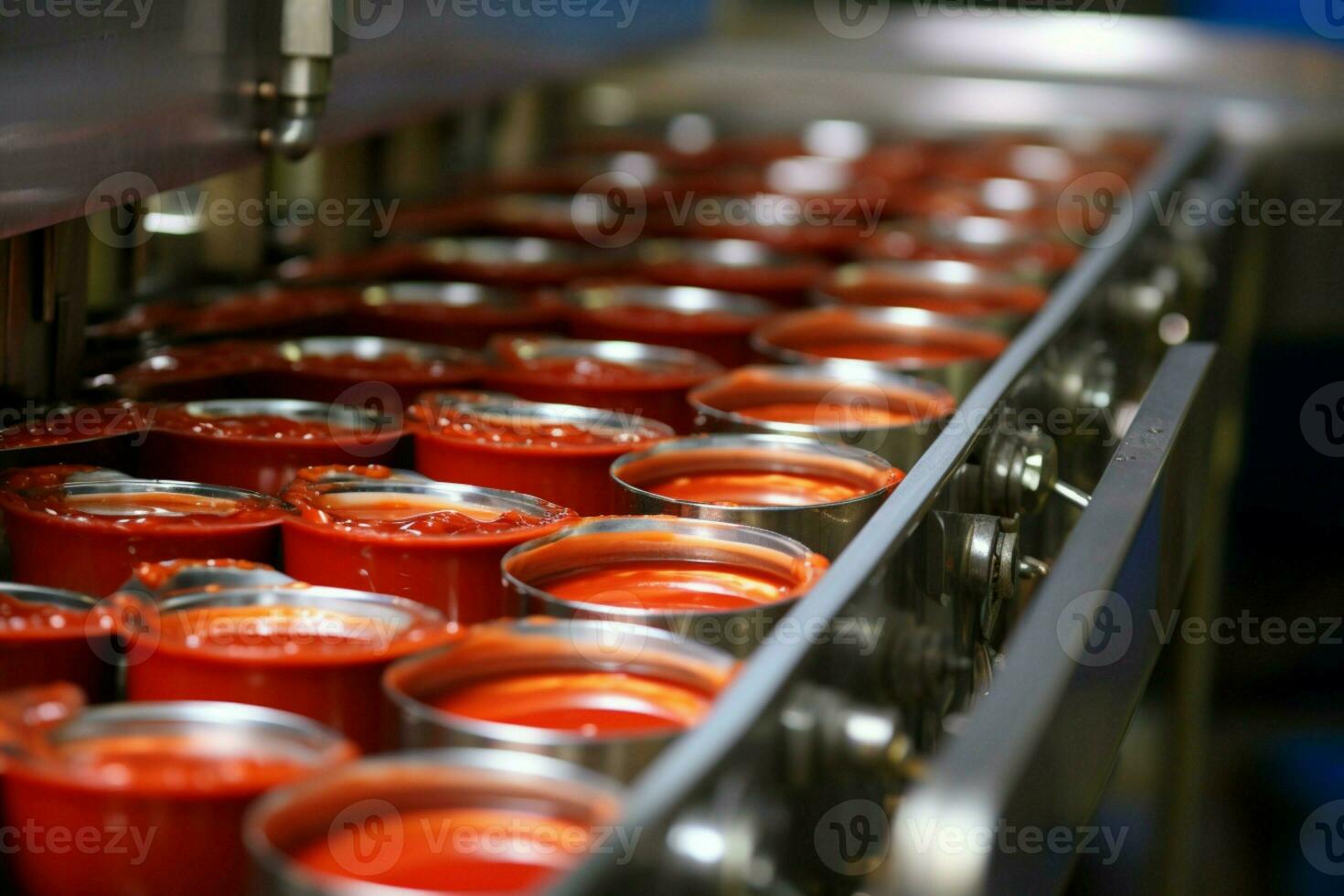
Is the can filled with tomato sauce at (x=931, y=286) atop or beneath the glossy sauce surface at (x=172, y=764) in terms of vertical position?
atop

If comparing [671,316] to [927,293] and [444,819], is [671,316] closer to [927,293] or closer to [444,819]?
[927,293]

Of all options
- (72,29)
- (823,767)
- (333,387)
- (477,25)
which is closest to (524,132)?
(477,25)

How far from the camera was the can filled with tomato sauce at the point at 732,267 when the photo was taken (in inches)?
94.4

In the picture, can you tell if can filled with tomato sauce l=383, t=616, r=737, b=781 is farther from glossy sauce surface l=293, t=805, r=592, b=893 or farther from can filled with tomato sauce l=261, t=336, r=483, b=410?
can filled with tomato sauce l=261, t=336, r=483, b=410

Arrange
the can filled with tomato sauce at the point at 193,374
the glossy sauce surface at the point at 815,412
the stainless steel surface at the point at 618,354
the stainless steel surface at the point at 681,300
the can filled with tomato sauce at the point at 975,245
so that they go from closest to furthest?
1. the can filled with tomato sauce at the point at 193,374
2. the glossy sauce surface at the point at 815,412
3. the stainless steel surface at the point at 618,354
4. the stainless steel surface at the point at 681,300
5. the can filled with tomato sauce at the point at 975,245

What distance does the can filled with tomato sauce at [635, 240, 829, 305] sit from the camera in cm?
240

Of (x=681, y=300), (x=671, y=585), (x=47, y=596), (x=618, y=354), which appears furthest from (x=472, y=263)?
(x=47, y=596)

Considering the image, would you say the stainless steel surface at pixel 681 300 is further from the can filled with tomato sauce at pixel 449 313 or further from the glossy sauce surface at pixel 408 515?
the glossy sauce surface at pixel 408 515

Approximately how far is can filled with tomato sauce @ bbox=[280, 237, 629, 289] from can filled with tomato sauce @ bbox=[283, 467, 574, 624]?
103 centimetres

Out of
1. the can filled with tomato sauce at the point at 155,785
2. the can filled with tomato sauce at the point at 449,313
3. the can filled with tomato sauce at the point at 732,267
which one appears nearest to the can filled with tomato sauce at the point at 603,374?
the can filled with tomato sauce at the point at 449,313

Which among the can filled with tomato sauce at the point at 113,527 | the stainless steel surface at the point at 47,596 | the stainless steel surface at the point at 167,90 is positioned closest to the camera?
the stainless steel surface at the point at 47,596

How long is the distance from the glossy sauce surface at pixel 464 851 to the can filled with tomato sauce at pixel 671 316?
3.83 feet

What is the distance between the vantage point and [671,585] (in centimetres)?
122

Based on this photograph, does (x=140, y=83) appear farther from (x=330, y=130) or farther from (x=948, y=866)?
Result: (x=948, y=866)
